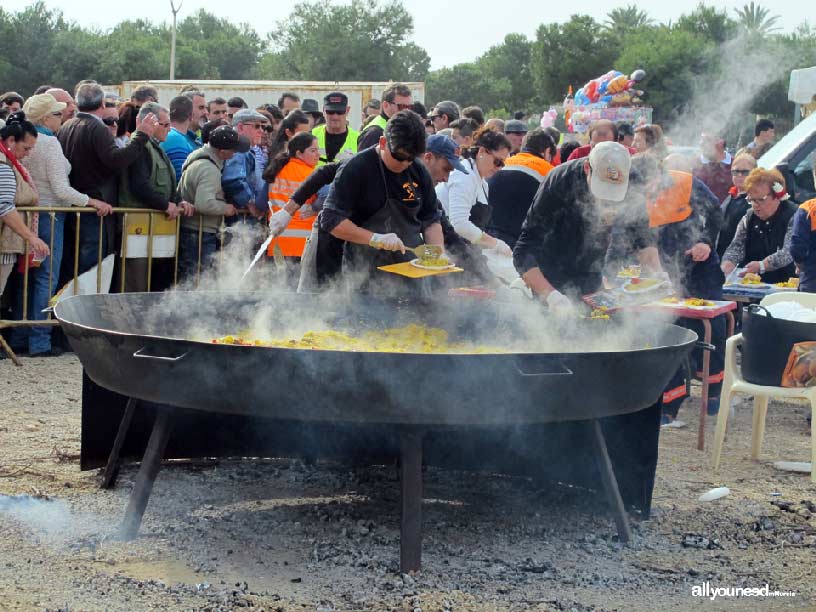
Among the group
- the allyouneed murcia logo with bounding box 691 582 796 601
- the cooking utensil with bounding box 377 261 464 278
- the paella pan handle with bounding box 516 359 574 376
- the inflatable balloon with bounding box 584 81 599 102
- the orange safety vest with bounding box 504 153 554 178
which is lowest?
the allyouneed murcia logo with bounding box 691 582 796 601

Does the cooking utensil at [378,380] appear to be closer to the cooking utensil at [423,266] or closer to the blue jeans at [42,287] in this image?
the cooking utensil at [423,266]

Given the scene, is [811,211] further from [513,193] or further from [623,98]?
[623,98]

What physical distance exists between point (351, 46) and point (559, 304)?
76050 millimetres

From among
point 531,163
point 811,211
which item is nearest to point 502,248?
point 531,163

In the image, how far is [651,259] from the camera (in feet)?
21.3

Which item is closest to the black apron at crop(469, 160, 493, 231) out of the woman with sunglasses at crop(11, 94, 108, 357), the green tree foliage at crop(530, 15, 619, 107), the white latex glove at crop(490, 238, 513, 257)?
the white latex glove at crop(490, 238, 513, 257)

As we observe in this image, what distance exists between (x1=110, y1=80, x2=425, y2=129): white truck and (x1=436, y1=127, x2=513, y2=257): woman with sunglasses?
1303 cm

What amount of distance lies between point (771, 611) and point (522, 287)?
2.98 m

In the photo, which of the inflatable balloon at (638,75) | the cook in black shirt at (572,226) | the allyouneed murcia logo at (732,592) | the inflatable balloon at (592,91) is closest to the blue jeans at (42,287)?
the cook in black shirt at (572,226)

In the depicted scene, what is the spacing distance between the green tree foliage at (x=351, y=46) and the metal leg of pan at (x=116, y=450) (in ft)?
239

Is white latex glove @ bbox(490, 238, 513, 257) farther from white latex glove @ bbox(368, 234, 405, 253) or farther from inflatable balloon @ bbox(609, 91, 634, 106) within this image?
inflatable balloon @ bbox(609, 91, 634, 106)

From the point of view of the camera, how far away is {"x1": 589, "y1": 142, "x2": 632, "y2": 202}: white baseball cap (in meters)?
5.06

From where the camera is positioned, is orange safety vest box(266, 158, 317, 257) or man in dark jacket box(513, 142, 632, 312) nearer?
man in dark jacket box(513, 142, 632, 312)

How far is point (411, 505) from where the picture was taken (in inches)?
159
